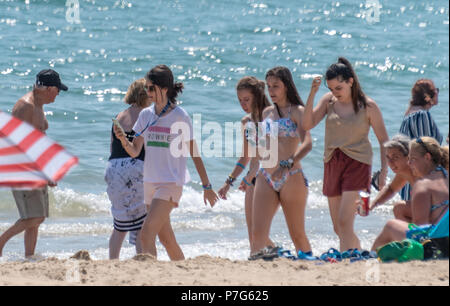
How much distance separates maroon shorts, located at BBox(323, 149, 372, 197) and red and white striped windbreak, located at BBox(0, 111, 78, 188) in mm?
2809

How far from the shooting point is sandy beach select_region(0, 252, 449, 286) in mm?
4582

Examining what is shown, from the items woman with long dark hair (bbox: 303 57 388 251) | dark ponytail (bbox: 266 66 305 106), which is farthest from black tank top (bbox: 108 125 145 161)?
woman with long dark hair (bbox: 303 57 388 251)

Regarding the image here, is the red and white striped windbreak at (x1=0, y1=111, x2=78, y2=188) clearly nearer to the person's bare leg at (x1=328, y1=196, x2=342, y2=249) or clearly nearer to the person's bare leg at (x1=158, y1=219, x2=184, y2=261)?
the person's bare leg at (x1=158, y1=219, x2=184, y2=261)

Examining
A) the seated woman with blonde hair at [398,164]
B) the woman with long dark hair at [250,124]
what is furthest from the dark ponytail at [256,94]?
the seated woman with blonde hair at [398,164]

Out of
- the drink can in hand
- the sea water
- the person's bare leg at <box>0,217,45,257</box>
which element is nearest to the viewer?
the drink can in hand

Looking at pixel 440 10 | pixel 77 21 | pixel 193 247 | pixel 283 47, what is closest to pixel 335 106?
pixel 193 247

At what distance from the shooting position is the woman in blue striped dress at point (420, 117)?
6320 millimetres

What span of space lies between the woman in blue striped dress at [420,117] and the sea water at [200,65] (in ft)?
8.36

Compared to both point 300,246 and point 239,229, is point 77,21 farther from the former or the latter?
point 300,246

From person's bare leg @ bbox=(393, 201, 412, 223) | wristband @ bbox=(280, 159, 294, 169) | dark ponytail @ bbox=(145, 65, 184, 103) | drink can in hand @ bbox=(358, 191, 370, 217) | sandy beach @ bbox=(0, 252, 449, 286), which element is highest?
dark ponytail @ bbox=(145, 65, 184, 103)

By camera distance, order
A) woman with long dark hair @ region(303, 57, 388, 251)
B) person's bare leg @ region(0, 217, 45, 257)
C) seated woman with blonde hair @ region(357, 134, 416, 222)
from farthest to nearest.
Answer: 1. person's bare leg @ region(0, 217, 45, 257)
2. woman with long dark hair @ region(303, 57, 388, 251)
3. seated woman with blonde hair @ region(357, 134, 416, 222)

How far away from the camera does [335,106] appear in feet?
19.6

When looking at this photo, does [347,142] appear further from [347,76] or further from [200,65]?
[200,65]
